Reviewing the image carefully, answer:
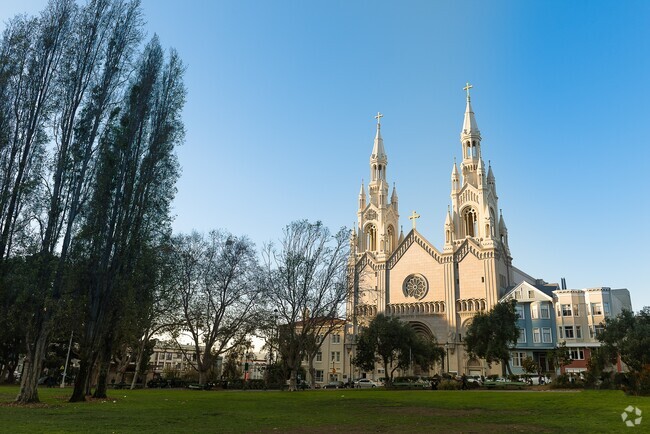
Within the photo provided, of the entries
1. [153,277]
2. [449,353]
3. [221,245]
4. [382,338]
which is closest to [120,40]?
[153,277]

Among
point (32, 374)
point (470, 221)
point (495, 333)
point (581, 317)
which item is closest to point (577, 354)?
point (581, 317)

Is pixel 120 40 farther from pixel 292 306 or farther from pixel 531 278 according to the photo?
pixel 531 278

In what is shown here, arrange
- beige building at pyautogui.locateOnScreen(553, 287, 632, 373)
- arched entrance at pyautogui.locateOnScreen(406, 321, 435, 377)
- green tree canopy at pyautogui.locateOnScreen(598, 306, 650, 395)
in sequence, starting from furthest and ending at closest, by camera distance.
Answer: arched entrance at pyautogui.locateOnScreen(406, 321, 435, 377)
beige building at pyautogui.locateOnScreen(553, 287, 632, 373)
green tree canopy at pyautogui.locateOnScreen(598, 306, 650, 395)

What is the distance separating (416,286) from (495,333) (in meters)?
28.3

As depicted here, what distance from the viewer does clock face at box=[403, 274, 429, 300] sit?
81.8 metres

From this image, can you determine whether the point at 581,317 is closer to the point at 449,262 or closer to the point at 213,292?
the point at 449,262

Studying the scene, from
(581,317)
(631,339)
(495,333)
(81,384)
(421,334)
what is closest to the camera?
(81,384)

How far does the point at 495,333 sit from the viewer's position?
181 ft

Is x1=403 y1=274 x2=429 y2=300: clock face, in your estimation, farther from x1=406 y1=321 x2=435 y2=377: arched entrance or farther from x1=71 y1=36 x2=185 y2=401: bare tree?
x1=71 y1=36 x2=185 y2=401: bare tree

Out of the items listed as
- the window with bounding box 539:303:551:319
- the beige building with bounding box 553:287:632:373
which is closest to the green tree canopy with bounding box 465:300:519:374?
the beige building with bounding box 553:287:632:373

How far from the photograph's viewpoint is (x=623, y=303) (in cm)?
7569

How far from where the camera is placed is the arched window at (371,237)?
92188 millimetres

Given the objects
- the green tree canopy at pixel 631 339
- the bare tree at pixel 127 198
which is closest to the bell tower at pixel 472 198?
the green tree canopy at pixel 631 339

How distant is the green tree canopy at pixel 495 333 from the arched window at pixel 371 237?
36.2 m
